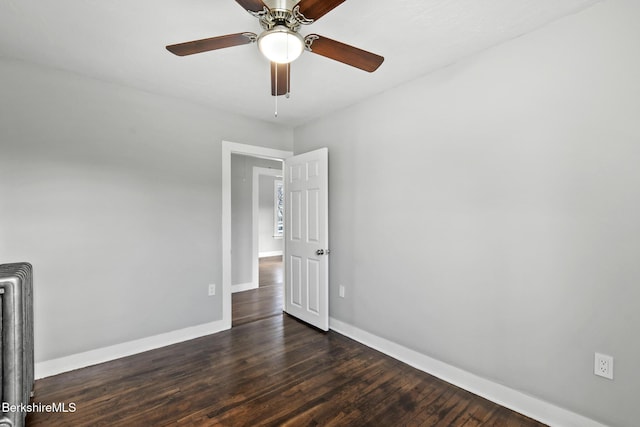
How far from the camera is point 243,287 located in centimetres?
498

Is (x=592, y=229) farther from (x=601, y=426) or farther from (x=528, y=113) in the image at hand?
(x=601, y=426)

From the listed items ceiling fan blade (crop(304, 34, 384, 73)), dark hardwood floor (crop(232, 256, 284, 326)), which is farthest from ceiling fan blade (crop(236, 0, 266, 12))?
dark hardwood floor (crop(232, 256, 284, 326))

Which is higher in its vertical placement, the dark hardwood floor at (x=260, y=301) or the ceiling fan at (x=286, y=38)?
the ceiling fan at (x=286, y=38)

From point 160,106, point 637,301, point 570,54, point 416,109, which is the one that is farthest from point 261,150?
point 637,301

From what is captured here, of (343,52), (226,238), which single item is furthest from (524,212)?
(226,238)

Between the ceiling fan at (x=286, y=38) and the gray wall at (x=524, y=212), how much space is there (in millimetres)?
1006

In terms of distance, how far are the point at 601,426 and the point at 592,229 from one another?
1.11 metres

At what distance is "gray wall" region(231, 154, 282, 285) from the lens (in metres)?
4.87

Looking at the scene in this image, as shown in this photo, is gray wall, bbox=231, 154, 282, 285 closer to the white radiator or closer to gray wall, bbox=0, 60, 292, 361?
gray wall, bbox=0, 60, 292, 361

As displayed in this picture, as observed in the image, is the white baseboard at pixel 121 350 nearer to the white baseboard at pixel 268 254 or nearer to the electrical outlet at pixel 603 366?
the electrical outlet at pixel 603 366

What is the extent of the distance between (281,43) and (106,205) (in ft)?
7.26

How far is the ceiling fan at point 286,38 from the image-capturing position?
1330mm

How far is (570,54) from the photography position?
1.77 meters

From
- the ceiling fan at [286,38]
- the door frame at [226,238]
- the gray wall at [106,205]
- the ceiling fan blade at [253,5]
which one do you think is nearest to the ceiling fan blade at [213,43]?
the ceiling fan at [286,38]
